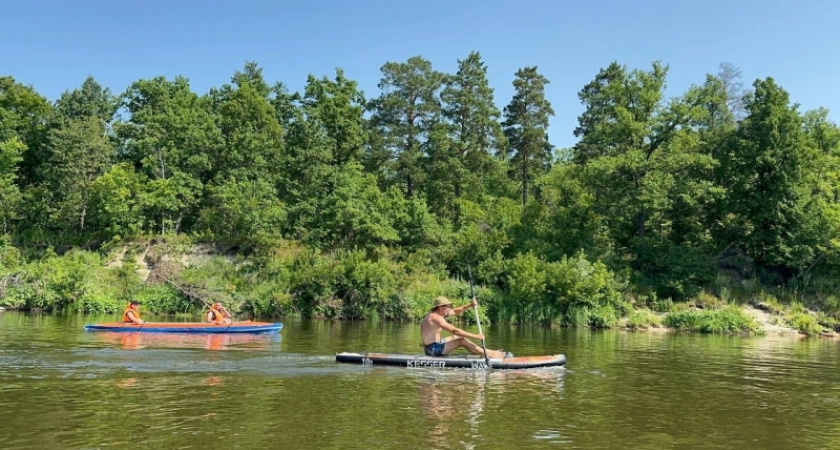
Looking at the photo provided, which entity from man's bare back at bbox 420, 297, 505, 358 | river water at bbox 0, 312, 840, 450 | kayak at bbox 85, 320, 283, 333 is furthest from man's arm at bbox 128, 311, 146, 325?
man's bare back at bbox 420, 297, 505, 358

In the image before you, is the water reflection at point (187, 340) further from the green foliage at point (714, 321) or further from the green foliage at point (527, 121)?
the green foliage at point (527, 121)

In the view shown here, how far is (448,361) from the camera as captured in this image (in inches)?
694

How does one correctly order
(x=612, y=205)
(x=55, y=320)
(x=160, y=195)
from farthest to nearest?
1. (x=160, y=195)
2. (x=612, y=205)
3. (x=55, y=320)

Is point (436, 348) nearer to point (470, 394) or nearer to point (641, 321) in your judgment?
point (470, 394)

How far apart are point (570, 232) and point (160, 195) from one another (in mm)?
30765

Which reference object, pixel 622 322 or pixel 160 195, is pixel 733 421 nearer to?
pixel 622 322

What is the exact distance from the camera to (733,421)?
11930 millimetres

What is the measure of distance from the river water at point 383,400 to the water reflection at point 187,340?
15 centimetres

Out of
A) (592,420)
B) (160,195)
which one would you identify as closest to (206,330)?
(592,420)

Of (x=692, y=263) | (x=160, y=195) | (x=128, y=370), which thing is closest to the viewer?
(x=128, y=370)

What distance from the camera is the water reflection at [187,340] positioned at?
2181 cm

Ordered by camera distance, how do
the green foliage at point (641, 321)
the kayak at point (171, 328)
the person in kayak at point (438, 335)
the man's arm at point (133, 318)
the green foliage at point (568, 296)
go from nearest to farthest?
the person in kayak at point (438, 335) < the kayak at point (171, 328) < the man's arm at point (133, 318) < the green foliage at point (641, 321) < the green foliage at point (568, 296)

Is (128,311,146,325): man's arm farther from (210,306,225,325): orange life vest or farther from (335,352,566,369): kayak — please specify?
(335,352,566,369): kayak

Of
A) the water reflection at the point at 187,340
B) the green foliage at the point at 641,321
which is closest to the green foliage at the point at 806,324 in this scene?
the green foliage at the point at 641,321
